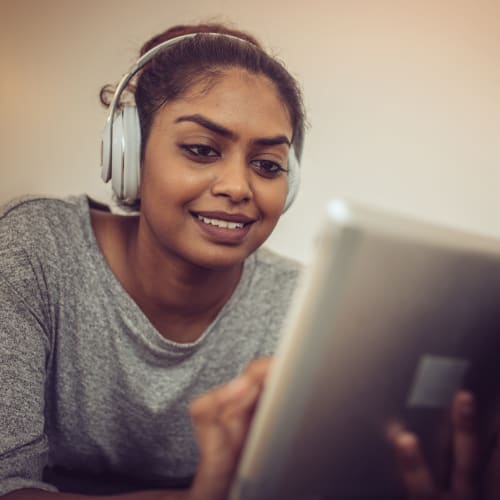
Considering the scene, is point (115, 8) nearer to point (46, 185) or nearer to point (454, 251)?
point (46, 185)

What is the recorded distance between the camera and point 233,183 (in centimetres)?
99

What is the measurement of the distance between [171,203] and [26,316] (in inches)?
13.6

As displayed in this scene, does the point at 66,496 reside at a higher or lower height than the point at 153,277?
lower

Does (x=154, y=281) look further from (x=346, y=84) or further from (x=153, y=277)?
(x=346, y=84)

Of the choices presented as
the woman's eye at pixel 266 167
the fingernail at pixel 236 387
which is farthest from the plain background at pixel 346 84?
the fingernail at pixel 236 387

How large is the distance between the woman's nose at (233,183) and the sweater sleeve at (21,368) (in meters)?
0.40

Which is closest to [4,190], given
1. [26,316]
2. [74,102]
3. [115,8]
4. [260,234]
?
[74,102]

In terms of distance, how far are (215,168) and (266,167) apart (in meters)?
0.12

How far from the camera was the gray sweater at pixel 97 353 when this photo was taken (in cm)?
100

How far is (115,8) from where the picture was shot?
1564 millimetres

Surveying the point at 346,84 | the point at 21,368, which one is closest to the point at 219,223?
the point at 21,368

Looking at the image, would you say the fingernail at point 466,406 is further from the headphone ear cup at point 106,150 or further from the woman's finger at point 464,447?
the headphone ear cup at point 106,150

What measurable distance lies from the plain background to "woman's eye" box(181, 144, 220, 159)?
61 cm

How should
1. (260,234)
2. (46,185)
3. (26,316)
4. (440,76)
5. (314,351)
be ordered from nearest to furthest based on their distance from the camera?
(314,351) → (26,316) → (260,234) → (440,76) → (46,185)
